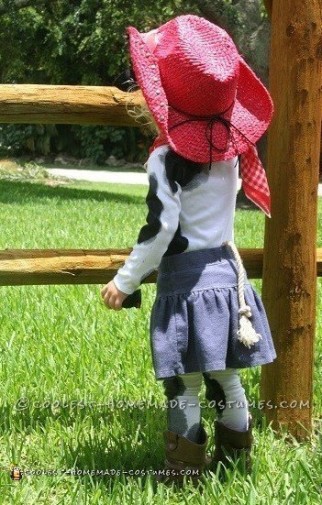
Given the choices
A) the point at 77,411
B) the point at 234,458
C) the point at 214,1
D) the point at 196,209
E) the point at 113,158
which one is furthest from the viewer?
the point at 113,158

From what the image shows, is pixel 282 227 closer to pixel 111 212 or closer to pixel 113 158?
pixel 111 212

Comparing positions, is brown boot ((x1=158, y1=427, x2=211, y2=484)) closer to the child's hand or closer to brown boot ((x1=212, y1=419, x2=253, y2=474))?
brown boot ((x1=212, y1=419, x2=253, y2=474))

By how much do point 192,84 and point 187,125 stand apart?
0.39ft

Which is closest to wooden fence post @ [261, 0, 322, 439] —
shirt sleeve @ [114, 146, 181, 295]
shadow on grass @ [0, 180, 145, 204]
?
shirt sleeve @ [114, 146, 181, 295]

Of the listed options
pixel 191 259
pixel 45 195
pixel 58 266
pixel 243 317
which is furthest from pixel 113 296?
pixel 45 195

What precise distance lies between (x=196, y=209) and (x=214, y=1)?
13.2m

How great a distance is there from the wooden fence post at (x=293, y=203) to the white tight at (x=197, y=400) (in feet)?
1.44

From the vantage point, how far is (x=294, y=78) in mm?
3199

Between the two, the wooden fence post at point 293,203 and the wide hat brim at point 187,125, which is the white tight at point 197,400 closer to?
the wooden fence post at point 293,203

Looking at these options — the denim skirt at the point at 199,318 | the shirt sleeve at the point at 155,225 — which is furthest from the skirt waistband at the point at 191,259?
the shirt sleeve at the point at 155,225

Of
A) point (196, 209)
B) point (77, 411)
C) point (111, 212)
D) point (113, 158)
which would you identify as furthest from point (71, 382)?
point (113, 158)

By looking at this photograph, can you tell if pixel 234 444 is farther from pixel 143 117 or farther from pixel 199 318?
pixel 143 117

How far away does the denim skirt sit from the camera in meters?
2.74

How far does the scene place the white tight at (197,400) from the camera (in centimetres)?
289
